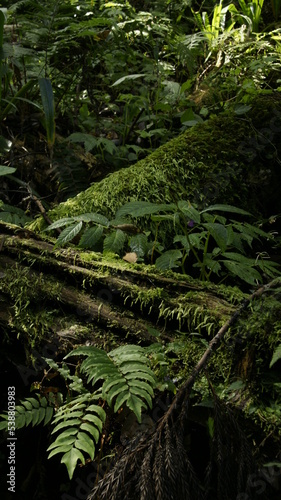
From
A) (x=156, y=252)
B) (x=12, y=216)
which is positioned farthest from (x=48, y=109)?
(x=156, y=252)

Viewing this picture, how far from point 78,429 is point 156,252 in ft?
3.69

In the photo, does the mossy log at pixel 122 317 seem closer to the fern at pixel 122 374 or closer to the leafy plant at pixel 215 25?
the fern at pixel 122 374

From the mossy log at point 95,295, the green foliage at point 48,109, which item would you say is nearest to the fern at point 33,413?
the mossy log at point 95,295

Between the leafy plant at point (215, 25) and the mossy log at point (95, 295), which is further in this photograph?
the leafy plant at point (215, 25)

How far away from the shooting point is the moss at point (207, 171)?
288cm

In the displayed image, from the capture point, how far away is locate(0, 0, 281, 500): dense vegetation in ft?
4.90

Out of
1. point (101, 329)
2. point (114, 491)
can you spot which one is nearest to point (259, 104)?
point (101, 329)

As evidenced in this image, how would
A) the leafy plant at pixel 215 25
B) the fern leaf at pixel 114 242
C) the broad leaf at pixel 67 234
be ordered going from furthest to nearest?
the leafy plant at pixel 215 25 → the fern leaf at pixel 114 242 → the broad leaf at pixel 67 234

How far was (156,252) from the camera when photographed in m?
2.52

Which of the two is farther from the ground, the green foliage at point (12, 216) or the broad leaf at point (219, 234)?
the broad leaf at point (219, 234)

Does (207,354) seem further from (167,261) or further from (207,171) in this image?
(207,171)

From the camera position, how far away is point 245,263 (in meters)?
2.19

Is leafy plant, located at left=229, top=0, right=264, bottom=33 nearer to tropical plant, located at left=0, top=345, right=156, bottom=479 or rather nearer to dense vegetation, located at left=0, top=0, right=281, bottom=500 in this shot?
dense vegetation, located at left=0, top=0, right=281, bottom=500

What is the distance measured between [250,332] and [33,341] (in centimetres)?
102
